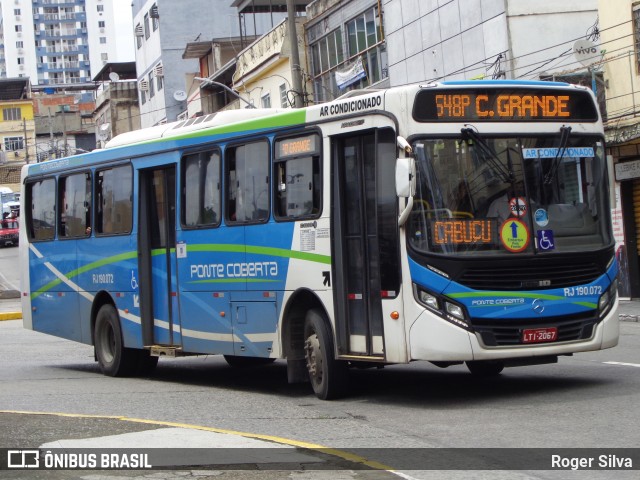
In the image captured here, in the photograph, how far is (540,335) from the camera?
11.3 m

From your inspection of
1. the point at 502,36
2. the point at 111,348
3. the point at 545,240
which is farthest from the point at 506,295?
the point at 502,36

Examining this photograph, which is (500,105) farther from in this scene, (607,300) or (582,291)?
(607,300)

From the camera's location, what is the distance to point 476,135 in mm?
11312

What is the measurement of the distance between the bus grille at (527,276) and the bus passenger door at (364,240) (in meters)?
0.75

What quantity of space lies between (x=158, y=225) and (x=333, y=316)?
4.38m

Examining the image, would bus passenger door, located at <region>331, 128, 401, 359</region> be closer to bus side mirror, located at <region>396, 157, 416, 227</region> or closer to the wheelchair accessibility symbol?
bus side mirror, located at <region>396, 157, 416, 227</region>

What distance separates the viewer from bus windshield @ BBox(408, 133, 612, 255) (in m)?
11.2

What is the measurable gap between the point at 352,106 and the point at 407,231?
4.98 feet

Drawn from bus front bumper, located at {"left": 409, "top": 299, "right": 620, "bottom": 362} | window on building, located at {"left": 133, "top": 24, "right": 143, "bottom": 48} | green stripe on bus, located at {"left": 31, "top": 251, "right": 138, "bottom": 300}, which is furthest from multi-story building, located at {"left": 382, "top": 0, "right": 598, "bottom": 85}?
window on building, located at {"left": 133, "top": 24, "right": 143, "bottom": 48}

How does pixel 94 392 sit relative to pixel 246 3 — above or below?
below

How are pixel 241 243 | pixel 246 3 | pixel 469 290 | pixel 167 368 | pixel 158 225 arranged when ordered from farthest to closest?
pixel 246 3 → pixel 167 368 → pixel 158 225 → pixel 241 243 → pixel 469 290

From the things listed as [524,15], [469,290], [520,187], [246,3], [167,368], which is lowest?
[167,368]

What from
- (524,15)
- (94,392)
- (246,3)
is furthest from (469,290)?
(246,3)

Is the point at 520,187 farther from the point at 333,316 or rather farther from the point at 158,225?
the point at 158,225
